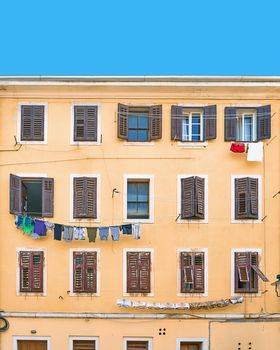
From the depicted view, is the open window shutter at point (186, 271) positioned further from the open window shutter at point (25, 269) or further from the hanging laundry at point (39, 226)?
the open window shutter at point (25, 269)

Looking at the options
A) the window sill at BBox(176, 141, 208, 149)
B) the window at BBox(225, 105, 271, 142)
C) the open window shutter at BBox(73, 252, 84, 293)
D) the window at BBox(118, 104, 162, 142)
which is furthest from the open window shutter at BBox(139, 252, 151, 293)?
the window at BBox(225, 105, 271, 142)

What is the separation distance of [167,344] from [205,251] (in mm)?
4067

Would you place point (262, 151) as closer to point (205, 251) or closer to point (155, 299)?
point (205, 251)

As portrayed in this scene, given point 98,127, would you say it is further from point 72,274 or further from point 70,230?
point 72,274

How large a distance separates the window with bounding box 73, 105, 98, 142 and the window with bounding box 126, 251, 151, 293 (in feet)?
16.8

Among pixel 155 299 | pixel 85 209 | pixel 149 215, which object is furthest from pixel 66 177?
pixel 155 299

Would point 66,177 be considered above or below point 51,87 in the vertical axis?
below

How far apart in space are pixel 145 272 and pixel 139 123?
6.22m

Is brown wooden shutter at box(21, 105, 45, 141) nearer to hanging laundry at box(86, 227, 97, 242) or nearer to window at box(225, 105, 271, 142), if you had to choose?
hanging laundry at box(86, 227, 97, 242)

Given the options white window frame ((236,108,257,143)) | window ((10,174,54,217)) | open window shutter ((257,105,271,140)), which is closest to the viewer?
window ((10,174,54,217))

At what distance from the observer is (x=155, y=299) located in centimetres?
3138

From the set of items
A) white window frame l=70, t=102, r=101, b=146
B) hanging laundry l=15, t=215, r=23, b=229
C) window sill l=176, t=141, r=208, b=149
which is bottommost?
hanging laundry l=15, t=215, r=23, b=229

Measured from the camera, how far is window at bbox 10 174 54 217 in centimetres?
3139

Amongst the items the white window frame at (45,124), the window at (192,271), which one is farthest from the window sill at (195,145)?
the white window frame at (45,124)
